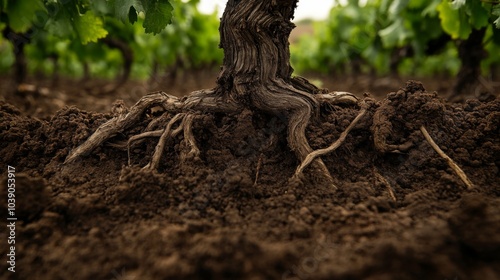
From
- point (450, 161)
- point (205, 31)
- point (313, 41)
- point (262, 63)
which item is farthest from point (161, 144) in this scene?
point (313, 41)

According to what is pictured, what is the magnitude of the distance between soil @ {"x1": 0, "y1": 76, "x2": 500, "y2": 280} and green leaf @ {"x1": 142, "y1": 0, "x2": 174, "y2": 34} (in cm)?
69

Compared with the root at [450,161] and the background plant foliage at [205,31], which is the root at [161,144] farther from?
the root at [450,161]

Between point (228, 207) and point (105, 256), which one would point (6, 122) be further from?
point (228, 207)

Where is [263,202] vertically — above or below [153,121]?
below

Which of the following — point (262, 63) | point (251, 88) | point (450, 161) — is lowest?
point (450, 161)

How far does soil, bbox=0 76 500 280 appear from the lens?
1545mm

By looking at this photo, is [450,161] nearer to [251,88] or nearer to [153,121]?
[251,88]

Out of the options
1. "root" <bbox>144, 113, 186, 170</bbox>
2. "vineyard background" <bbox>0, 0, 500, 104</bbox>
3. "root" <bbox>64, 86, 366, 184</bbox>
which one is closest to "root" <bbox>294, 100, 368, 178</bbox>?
"root" <bbox>64, 86, 366, 184</bbox>

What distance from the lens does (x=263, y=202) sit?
2.06 m

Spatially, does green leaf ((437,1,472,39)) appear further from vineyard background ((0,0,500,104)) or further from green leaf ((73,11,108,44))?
green leaf ((73,11,108,44))

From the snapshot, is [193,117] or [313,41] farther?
[313,41]

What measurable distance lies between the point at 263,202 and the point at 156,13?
1.40 meters

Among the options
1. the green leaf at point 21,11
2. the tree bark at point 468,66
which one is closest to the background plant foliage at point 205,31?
the green leaf at point 21,11

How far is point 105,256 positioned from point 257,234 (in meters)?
0.67
